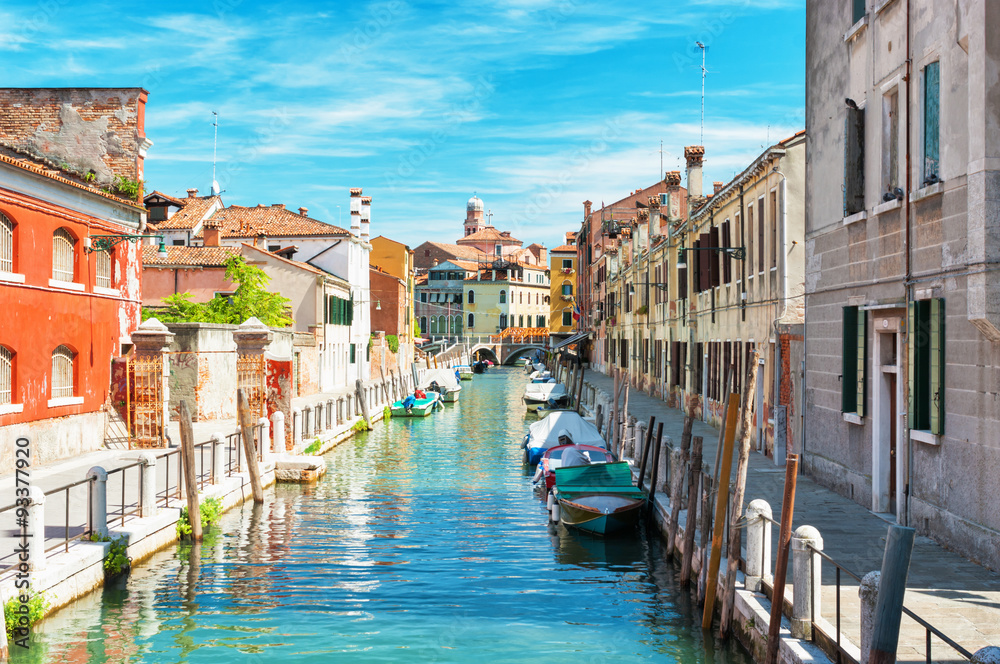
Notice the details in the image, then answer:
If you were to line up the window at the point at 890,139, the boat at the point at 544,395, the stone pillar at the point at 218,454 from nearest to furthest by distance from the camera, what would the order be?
the window at the point at 890,139 < the stone pillar at the point at 218,454 < the boat at the point at 544,395

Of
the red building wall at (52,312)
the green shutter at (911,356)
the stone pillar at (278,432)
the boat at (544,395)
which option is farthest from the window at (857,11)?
the boat at (544,395)

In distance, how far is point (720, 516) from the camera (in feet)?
30.8

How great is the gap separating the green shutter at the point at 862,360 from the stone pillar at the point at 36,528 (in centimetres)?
991

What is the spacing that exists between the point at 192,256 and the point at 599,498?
86.0ft

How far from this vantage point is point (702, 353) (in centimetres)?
2556

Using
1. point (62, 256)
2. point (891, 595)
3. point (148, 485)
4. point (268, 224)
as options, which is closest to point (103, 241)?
point (62, 256)

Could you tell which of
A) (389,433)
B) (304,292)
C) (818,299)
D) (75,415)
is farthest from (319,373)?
(818,299)

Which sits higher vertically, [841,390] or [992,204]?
[992,204]

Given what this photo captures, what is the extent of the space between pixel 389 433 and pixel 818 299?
1890 centimetres

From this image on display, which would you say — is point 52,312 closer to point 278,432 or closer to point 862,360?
point 278,432

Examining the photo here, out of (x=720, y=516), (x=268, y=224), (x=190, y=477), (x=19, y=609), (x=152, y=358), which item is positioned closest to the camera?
(x=19, y=609)

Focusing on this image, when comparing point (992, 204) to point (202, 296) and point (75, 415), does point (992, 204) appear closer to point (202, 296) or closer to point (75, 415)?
point (75, 415)

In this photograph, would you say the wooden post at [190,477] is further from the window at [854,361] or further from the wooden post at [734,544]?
the window at [854,361]

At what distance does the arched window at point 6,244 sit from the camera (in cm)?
1564
